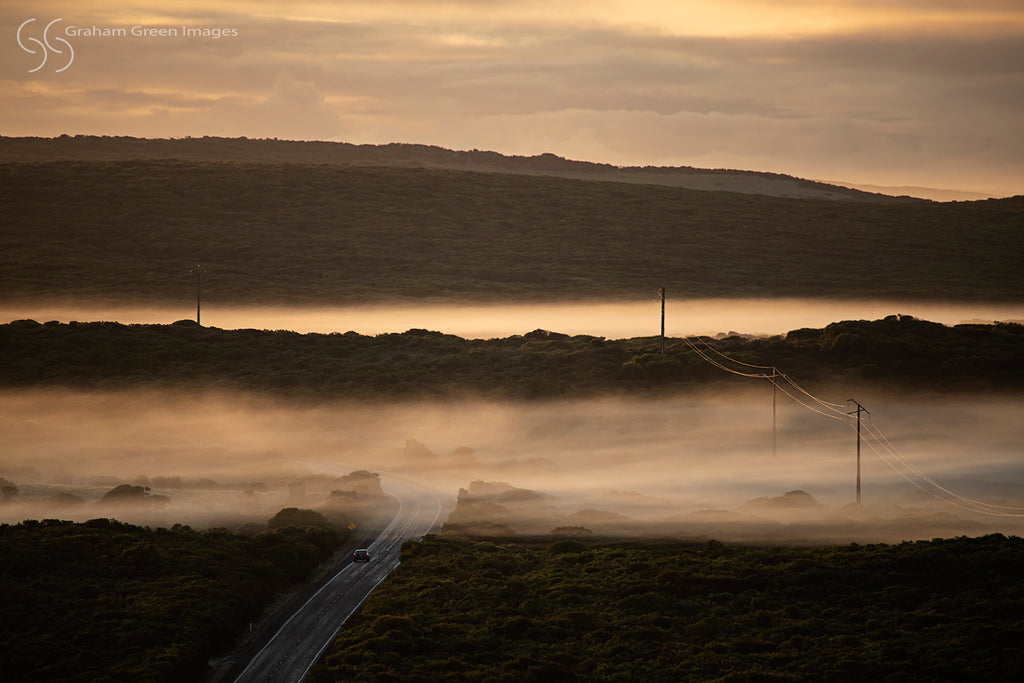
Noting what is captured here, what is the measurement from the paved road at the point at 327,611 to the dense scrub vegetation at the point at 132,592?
3.32 metres

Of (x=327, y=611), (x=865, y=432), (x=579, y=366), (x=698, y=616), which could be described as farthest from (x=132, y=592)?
(x=865, y=432)

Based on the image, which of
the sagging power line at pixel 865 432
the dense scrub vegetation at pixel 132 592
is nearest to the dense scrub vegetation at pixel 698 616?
the dense scrub vegetation at pixel 132 592

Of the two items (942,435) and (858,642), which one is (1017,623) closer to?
(858,642)

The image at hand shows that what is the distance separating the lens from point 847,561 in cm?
8075

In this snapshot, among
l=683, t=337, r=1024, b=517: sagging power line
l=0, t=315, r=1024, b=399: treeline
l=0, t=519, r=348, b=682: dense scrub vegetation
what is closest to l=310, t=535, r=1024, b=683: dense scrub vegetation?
l=0, t=519, r=348, b=682: dense scrub vegetation

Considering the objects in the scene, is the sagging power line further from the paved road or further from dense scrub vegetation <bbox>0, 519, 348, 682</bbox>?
dense scrub vegetation <bbox>0, 519, 348, 682</bbox>

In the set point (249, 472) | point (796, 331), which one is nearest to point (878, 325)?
point (796, 331)

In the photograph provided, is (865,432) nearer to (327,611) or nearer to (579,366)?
(579,366)

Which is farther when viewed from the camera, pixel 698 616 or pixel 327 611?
pixel 327 611

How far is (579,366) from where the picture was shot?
183500 millimetres

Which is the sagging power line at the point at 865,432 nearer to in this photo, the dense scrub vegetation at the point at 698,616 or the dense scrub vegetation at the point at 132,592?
the dense scrub vegetation at the point at 698,616

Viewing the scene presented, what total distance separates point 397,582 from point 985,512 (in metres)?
68.9

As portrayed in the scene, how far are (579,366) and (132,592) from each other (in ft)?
376

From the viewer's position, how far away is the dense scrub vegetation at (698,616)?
61.9 metres
